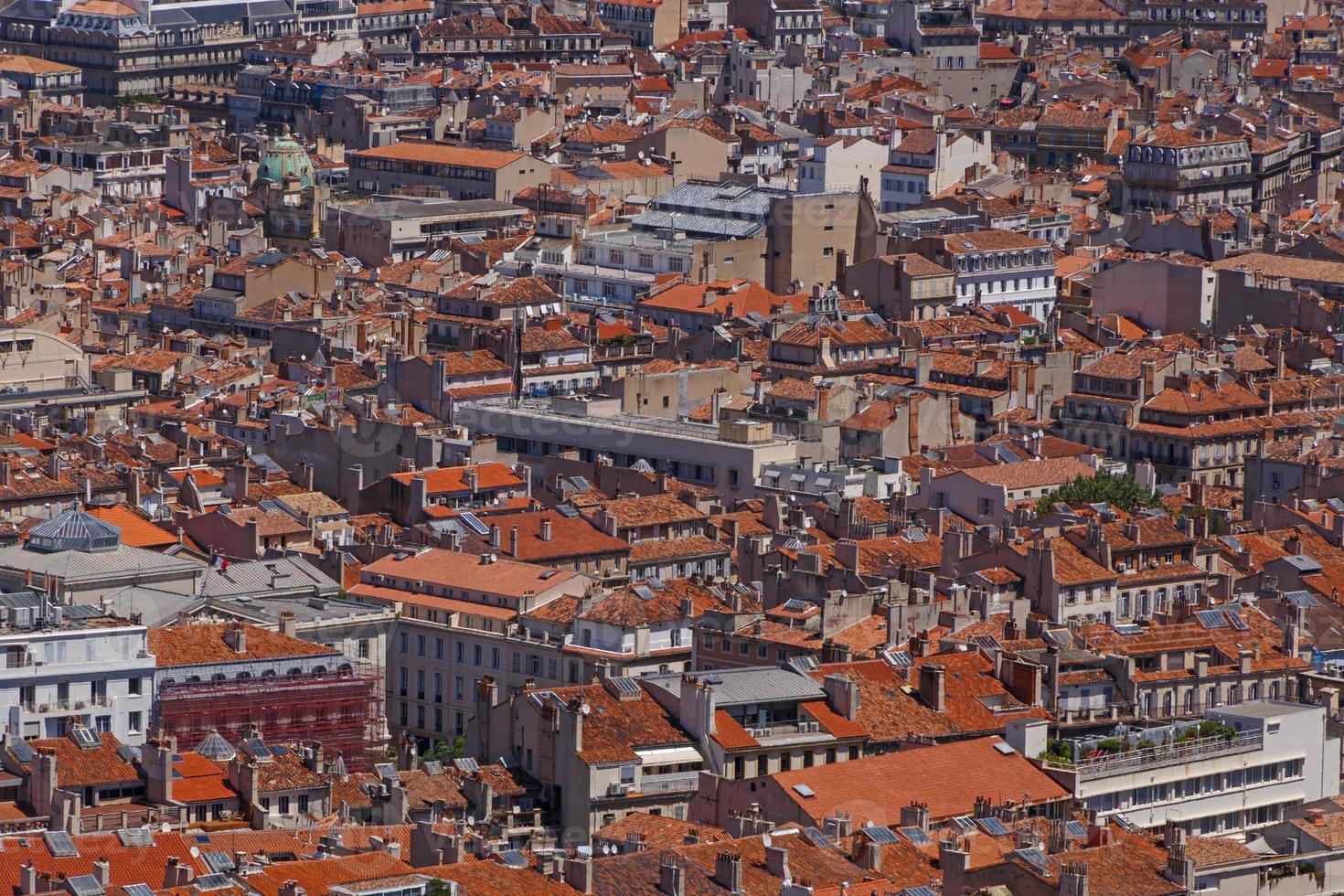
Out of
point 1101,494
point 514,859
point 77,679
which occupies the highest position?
point 514,859

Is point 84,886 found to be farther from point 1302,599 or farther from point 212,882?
point 1302,599

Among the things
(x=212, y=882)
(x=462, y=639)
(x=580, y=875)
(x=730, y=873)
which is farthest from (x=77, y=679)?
(x=730, y=873)

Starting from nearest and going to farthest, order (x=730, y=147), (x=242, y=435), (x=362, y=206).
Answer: (x=242, y=435), (x=362, y=206), (x=730, y=147)

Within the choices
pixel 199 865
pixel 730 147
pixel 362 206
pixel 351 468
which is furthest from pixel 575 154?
pixel 199 865

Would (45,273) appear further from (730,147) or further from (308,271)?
(730,147)

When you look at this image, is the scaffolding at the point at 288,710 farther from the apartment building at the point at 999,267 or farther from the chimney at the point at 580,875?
the apartment building at the point at 999,267

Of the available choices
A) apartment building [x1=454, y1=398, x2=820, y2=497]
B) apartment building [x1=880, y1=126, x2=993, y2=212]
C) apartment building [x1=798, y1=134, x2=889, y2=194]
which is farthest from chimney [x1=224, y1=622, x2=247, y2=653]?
apartment building [x1=880, y1=126, x2=993, y2=212]

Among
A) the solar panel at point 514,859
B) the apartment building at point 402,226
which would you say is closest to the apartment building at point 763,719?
the solar panel at point 514,859
